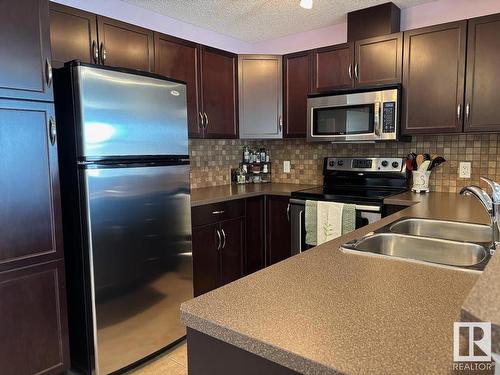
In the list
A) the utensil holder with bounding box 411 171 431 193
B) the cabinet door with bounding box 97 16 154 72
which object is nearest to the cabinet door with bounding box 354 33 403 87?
the utensil holder with bounding box 411 171 431 193

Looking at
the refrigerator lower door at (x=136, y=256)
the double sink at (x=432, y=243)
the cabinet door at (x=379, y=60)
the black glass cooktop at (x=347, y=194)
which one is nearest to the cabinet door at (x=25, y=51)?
the refrigerator lower door at (x=136, y=256)

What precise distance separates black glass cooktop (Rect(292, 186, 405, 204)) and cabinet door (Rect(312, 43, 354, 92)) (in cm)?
83

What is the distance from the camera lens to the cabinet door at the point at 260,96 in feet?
10.7

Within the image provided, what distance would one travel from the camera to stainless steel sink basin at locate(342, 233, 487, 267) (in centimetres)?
132

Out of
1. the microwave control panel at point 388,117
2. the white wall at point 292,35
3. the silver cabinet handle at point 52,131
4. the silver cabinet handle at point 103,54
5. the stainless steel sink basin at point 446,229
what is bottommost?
the stainless steel sink basin at point 446,229

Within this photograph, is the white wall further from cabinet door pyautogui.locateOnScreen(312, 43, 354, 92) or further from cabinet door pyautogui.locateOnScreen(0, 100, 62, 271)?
cabinet door pyautogui.locateOnScreen(0, 100, 62, 271)

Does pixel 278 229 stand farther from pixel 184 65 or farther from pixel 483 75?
pixel 483 75

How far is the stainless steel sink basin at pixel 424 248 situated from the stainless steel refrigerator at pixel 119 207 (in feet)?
4.06

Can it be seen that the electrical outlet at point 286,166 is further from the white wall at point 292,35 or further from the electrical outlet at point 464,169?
the electrical outlet at point 464,169

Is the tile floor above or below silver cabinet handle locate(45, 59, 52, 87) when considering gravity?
below

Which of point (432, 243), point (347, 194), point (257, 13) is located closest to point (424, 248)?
point (432, 243)

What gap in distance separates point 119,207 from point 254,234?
1405mm

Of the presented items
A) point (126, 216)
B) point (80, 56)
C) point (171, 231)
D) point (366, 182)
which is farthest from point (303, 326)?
point (366, 182)

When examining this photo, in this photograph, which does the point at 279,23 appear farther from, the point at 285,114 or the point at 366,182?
the point at 366,182
